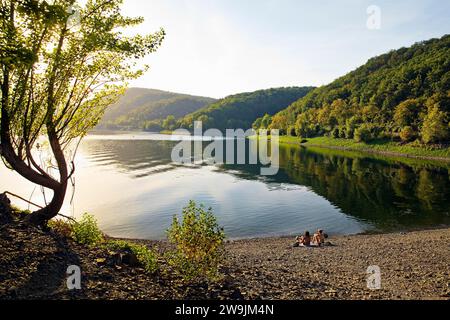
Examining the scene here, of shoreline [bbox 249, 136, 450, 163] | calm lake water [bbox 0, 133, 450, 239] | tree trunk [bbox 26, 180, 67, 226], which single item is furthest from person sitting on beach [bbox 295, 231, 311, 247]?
shoreline [bbox 249, 136, 450, 163]

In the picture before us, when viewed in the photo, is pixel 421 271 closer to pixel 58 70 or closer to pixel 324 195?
pixel 58 70

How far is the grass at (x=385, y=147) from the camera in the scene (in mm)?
108113

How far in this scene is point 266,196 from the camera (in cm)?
5797

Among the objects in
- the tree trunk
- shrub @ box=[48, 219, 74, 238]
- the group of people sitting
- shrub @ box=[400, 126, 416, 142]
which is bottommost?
the group of people sitting

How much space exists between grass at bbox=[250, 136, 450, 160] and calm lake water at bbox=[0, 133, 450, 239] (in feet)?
54.9

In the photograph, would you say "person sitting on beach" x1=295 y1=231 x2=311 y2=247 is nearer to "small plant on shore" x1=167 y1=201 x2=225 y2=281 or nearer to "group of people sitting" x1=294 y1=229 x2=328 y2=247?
"group of people sitting" x1=294 y1=229 x2=328 y2=247

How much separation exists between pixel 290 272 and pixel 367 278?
4.56 meters

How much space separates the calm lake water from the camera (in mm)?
42688

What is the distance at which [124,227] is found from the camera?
40.8m

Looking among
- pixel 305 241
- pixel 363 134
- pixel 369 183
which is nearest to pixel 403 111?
pixel 363 134

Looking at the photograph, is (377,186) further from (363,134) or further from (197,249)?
(363,134)

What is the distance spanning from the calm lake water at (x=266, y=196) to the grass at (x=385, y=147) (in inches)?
659

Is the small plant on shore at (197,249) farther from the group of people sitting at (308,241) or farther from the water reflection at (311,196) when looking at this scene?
the water reflection at (311,196)
